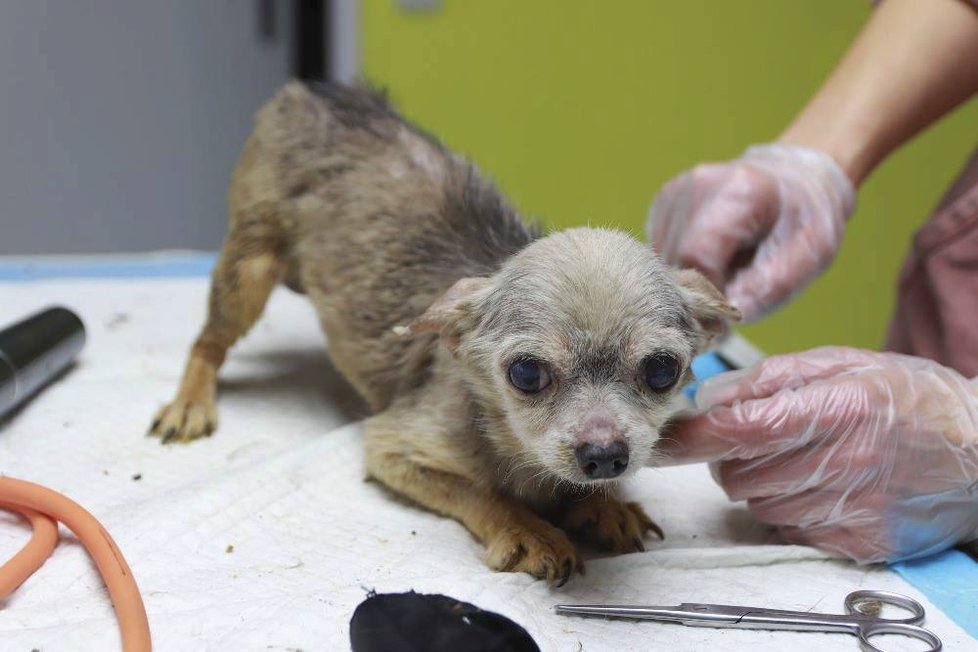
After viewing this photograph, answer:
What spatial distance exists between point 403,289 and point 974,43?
138 cm

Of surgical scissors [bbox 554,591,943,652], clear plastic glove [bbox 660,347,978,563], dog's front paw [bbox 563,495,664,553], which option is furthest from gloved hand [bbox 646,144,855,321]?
surgical scissors [bbox 554,591,943,652]

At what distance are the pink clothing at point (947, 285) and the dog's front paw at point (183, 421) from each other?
5.54ft

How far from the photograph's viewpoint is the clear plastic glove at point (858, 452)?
5.13 feet

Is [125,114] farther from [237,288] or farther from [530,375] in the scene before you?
[530,375]

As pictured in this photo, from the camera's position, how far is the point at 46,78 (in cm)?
412

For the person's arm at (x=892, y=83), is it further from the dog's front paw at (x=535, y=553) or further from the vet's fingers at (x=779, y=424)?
the dog's front paw at (x=535, y=553)

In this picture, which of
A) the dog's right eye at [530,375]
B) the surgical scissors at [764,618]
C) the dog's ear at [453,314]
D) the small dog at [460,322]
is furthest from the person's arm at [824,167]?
the surgical scissors at [764,618]

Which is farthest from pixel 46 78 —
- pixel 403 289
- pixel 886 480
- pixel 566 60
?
pixel 886 480

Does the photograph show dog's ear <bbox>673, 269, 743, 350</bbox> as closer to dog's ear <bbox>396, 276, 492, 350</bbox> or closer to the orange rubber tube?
dog's ear <bbox>396, 276, 492, 350</bbox>

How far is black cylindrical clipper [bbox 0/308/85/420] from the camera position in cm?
200

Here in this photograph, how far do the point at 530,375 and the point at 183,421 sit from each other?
0.98m

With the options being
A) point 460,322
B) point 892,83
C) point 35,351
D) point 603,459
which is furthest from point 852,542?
point 35,351

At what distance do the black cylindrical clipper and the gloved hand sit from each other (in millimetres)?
1463

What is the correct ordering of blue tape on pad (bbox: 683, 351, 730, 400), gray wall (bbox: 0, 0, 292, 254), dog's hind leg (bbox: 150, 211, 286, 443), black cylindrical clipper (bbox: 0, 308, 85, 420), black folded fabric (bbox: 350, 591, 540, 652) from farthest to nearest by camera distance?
1. gray wall (bbox: 0, 0, 292, 254)
2. blue tape on pad (bbox: 683, 351, 730, 400)
3. dog's hind leg (bbox: 150, 211, 286, 443)
4. black cylindrical clipper (bbox: 0, 308, 85, 420)
5. black folded fabric (bbox: 350, 591, 540, 652)
